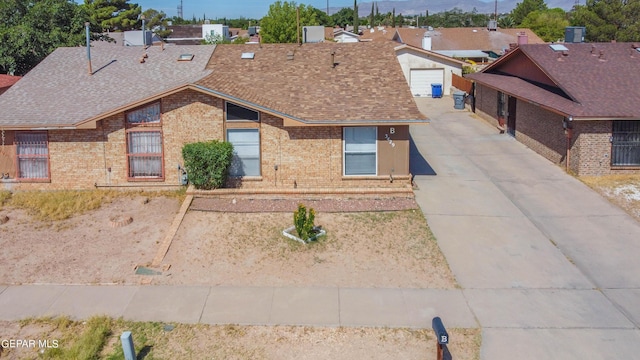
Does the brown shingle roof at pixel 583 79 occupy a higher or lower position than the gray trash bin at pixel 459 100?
higher

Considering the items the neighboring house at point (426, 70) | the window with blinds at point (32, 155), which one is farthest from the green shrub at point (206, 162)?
the neighboring house at point (426, 70)

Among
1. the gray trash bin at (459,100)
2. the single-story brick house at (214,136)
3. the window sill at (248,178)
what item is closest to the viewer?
the single-story brick house at (214,136)

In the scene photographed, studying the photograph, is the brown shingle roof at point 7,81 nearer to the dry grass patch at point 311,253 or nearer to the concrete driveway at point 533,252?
A: the dry grass patch at point 311,253

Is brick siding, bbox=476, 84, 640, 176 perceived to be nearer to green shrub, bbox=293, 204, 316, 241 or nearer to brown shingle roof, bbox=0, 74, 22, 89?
green shrub, bbox=293, 204, 316, 241

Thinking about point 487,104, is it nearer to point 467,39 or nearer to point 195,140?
point 195,140

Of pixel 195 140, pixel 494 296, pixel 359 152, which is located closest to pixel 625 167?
pixel 359 152

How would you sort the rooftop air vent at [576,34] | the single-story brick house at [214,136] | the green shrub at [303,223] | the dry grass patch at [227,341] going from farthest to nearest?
the rooftop air vent at [576,34]
the single-story brick house at [214,136]
the green shrub at [303,223]
the dry grass patch at [227,341]
